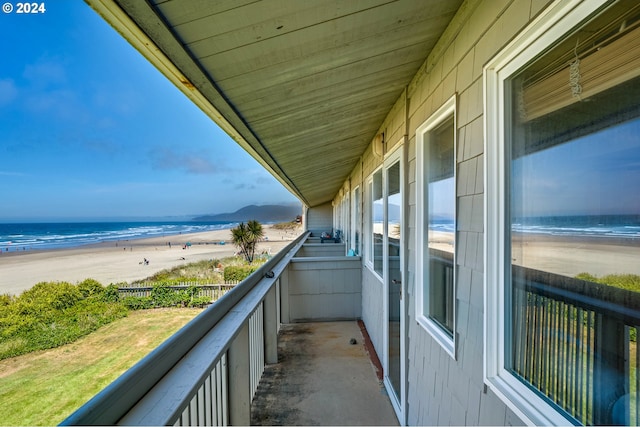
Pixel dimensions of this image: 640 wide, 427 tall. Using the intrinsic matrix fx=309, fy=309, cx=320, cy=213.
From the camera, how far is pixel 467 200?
137cm

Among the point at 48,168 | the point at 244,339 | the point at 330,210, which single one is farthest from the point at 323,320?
the point at 48,168

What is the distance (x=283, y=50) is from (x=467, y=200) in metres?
1.03

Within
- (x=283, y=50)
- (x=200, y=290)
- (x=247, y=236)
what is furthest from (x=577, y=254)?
(x=247, y=236)

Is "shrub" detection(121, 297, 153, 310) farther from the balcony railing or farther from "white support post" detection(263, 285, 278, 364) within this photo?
the balcony railing

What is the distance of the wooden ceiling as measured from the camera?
3.18ft

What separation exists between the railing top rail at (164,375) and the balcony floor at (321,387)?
141 cm

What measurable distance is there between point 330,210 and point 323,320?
10.1 meters

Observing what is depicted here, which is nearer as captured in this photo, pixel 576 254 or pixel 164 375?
pixel 576 254

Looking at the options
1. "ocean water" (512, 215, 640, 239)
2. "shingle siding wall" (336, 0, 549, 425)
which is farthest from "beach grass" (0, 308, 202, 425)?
"ocean water" (512, 215, 640, 239)

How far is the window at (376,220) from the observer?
11.4ft

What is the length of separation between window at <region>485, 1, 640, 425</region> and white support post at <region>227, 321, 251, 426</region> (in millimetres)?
1604

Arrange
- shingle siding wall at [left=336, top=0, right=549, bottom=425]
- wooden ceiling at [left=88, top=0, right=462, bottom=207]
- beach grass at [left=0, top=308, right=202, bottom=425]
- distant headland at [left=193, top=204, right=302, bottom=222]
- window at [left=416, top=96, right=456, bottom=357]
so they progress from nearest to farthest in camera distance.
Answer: wooden ceiling at [left=88, top=0, right=462, bottom=207]
shingle siding wall at [left=336, top=0, right=549, bottom=425]
window at [left=416, top=96, right=456, bottom=357]
beach grass at [left=0, top=308, right=202, bottom=425]
distant headland at [left=193, top=204, right=302, bottom=222]

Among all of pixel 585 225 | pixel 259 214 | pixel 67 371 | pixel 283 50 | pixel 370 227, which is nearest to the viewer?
pixel 585 225

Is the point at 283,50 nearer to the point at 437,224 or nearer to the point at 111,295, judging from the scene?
the point at 437,224
